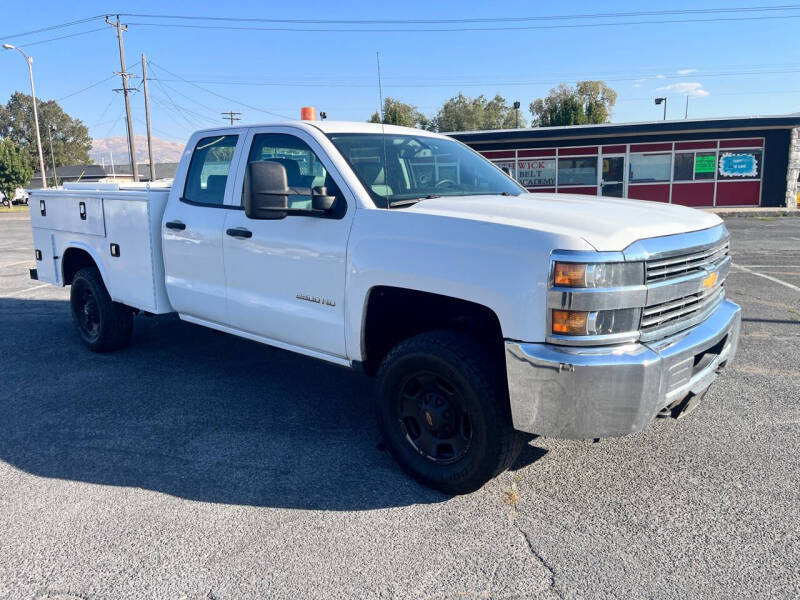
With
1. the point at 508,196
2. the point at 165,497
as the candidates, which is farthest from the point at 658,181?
the point at 165,497

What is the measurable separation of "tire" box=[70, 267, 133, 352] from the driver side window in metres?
2.36

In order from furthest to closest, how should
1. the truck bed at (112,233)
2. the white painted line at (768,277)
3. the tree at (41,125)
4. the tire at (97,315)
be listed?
the tree at (41,125)
the white painted line at (768,277)
the tire at (97,315)
the truck bed at (112,233)

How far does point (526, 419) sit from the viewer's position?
303cm

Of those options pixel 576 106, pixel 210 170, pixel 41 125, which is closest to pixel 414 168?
pixel 210 170

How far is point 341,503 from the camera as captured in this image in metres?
3.38

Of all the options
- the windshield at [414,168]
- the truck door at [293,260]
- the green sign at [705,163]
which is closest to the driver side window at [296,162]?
the truck door at [293,260]

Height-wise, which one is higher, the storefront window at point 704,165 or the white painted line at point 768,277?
the storefront window at point 704,165

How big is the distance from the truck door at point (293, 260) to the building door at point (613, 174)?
23178 millimetres

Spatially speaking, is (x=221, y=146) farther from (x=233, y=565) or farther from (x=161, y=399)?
(x=233, y=565)

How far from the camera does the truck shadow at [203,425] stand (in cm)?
359

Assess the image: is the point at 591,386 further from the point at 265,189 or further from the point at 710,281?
the point at 265,189

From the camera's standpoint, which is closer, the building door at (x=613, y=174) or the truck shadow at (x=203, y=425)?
the truck shadow at (x=203, y=425)

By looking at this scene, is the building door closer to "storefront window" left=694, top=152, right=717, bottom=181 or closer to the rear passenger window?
"storefront window" left=694, top=152, right=717, bottom=181

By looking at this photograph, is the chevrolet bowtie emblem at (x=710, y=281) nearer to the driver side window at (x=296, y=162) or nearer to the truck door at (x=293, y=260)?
the truck door at (x=293, y=260)
